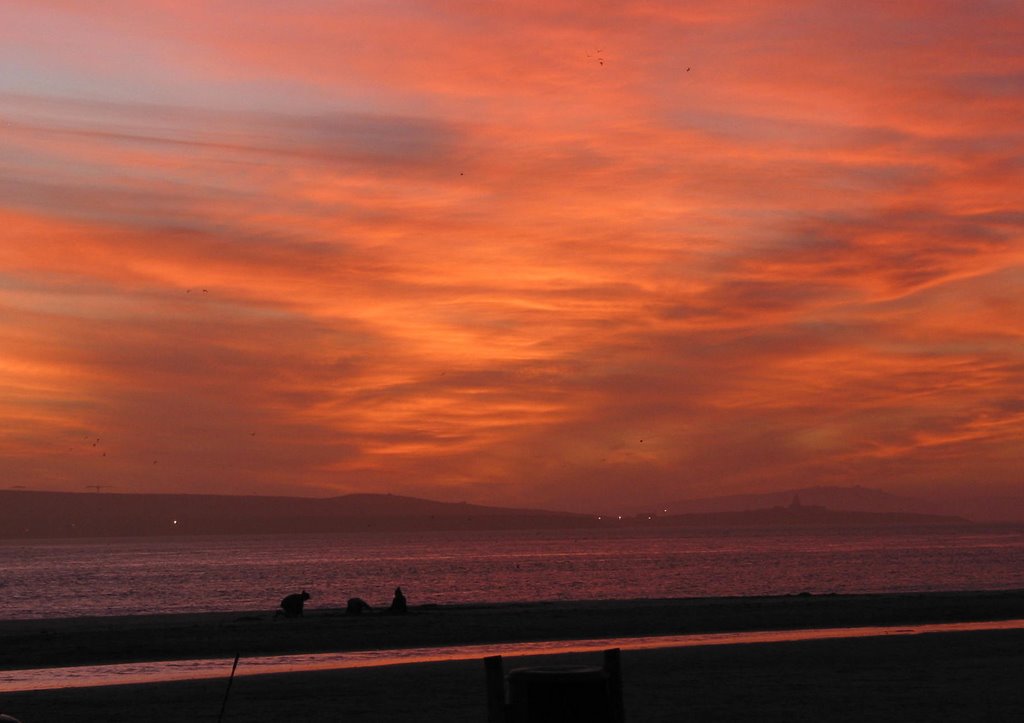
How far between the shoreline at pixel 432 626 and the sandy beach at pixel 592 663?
9 centimetres

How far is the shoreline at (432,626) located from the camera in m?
32.9

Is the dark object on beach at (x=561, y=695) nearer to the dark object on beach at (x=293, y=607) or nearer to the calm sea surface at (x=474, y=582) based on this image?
the dark object on beach at (x=293, y=607)

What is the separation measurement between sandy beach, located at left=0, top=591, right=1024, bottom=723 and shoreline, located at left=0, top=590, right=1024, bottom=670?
87mm

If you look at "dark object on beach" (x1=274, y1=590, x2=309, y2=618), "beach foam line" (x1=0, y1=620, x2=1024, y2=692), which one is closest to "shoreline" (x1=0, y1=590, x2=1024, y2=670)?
"dark object on beach" (x1=274, y1=590, x2=309, y2=618)

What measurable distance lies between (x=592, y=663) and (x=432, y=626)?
1428 cm

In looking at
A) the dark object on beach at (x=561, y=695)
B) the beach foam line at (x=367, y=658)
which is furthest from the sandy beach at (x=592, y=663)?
the dark object on beach at (x=561, y=695)

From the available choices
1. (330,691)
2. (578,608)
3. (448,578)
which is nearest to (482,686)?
(330,691)

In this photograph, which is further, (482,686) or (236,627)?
(236,627)

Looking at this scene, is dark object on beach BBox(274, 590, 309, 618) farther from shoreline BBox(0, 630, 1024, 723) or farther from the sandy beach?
shoreline BBox(0, 630, 1024, 723)

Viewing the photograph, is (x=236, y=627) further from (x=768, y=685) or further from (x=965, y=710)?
(x=965, y=710)

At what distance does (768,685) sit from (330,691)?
8.01 m

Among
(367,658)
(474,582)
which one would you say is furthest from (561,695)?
(474,582)

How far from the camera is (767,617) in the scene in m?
40.7

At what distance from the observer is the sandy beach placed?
19.2m
